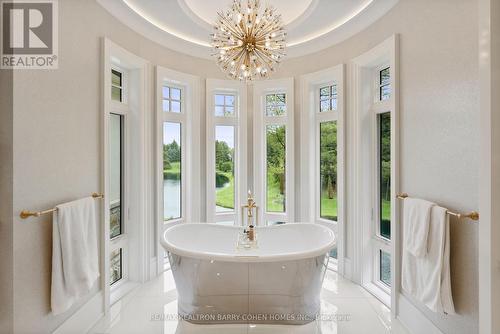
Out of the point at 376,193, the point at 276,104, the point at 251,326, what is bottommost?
the point at 251,326

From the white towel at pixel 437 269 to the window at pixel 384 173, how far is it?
817mm

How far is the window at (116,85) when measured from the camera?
243 cm

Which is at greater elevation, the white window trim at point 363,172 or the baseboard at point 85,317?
the white window trim at point 363,172

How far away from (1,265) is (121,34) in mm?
2012

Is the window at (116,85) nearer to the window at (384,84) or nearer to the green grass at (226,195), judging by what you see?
the green grass at (226,195)

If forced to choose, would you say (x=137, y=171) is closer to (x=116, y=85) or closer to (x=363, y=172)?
(x=116, y=85)

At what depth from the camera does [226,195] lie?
10.8 feet

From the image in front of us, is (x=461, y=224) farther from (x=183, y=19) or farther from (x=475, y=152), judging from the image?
(x=183, y=19)

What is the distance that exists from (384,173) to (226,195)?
1.90m

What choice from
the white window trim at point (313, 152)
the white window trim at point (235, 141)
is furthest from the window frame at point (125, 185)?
the white window trim at point (313, 152)

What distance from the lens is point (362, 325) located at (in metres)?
1.99

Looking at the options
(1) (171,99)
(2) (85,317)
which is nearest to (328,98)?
(1) (171,99)

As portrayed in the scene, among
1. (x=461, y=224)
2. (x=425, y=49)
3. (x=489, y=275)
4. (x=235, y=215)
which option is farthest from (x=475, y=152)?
(x=235, y=215)

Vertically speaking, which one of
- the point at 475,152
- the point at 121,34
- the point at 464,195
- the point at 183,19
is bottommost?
the point at 464,195
